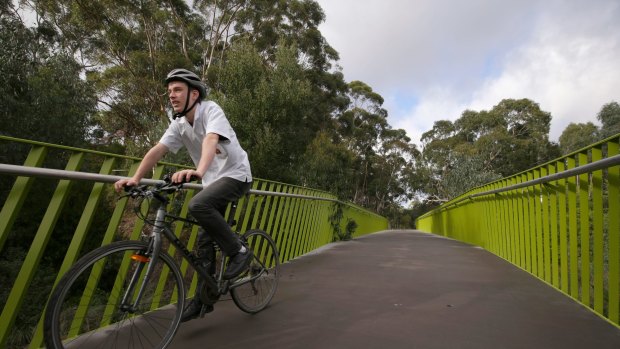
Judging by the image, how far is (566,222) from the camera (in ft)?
11.5

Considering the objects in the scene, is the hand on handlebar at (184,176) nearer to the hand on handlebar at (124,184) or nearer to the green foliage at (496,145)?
the hand on handlebar at (124,184)

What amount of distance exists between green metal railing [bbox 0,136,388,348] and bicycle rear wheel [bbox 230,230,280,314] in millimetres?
575

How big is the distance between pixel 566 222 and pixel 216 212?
303cm

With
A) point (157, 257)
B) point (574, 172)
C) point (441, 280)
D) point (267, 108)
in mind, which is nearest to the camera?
point (157, 257)

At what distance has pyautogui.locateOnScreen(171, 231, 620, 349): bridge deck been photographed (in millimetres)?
2422

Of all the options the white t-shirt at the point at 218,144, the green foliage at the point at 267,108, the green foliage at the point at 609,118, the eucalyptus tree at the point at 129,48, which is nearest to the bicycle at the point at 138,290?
the white t-shirt at the point at 218,144

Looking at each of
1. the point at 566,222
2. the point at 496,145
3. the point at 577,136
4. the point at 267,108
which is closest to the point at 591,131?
the point at 577,136

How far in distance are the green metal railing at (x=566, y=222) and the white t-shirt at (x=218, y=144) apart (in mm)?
2394

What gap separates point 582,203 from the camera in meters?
3.09

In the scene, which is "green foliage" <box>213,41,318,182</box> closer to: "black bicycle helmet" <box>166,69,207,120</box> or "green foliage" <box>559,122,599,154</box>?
"black bicycle helmet" <box>166,69,207,120</box>

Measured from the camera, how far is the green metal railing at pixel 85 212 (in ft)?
6.86

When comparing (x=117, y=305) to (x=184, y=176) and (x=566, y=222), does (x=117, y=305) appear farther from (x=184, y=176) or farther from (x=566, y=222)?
(x=566, y=222)

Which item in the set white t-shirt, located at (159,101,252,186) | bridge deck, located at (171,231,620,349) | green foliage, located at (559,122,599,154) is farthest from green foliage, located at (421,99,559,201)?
white t-shirt, located at (159,101,252,186)

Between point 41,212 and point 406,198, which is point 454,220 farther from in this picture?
point 406,198
